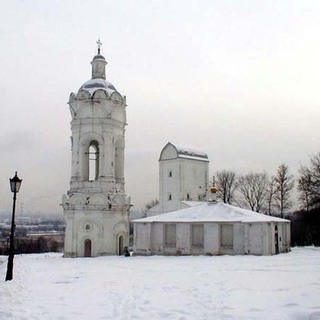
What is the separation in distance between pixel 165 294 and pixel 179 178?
33749mm

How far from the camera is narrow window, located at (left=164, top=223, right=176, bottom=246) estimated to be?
33656mm

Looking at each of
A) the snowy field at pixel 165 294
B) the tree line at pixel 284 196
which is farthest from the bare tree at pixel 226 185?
the snowy field at pixel 165 294

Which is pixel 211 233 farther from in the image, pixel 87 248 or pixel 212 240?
pixel 87 248

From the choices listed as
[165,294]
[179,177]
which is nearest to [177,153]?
[179,177]

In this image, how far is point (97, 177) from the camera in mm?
38250

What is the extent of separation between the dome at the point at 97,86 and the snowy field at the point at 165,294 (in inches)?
788

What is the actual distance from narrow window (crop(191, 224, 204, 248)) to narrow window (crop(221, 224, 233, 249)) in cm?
148

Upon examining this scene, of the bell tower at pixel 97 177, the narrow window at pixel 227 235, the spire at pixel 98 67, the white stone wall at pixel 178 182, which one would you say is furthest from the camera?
the white stone wall at pixel 178 182

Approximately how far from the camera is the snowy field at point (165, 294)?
11062mm

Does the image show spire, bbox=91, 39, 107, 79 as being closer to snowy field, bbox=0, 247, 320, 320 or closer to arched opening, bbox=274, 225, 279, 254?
arched opening, bbox=274, 225, 279, 254

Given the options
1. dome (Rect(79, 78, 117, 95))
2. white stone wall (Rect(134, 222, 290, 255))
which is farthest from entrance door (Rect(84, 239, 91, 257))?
dome (Rect(79, 78, 117, 95))

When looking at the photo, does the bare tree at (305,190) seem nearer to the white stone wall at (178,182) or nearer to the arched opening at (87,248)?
the white stone wall at (178,182)

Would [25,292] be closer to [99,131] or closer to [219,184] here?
[99,131]

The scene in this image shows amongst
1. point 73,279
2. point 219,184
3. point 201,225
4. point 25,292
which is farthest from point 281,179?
point 25,292
